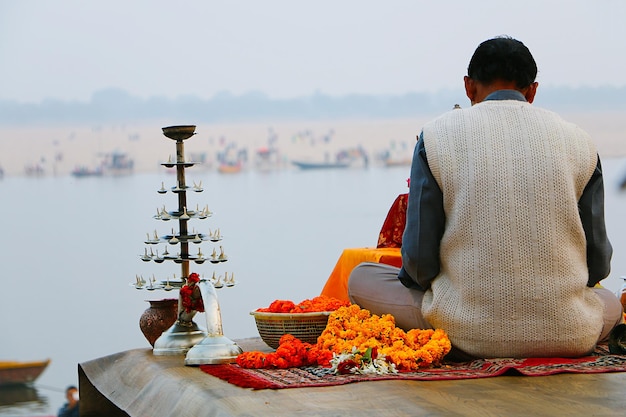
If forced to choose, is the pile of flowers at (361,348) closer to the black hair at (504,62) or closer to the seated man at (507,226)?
the seated man at (507,226)

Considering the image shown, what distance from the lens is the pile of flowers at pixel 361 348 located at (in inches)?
96.4

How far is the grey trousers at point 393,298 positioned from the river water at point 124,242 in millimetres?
3462

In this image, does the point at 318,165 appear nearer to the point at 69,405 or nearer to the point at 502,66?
the point at 69,405

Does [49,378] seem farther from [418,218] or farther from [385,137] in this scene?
[418,218]

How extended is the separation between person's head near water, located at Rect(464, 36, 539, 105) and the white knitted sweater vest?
0.13 metres

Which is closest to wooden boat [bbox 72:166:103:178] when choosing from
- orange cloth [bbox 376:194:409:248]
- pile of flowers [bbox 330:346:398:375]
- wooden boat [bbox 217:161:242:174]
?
wooden boat [bbox 217:161:242:174]

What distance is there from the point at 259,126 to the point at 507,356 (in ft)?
14.1

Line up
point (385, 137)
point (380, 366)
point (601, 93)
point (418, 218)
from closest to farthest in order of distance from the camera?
1. point (380, 366)
2. point (418, 218)
3. point (601, 93)
4. point (385, 137)

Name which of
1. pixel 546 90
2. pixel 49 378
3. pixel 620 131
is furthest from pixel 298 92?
pixel 49 378

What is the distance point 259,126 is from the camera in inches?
261

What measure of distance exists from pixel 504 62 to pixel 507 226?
1.59ft

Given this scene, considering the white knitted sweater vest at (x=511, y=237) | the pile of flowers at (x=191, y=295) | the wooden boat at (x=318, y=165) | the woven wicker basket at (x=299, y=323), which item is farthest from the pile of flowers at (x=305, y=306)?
the wooden boat at (x=318, y=165)

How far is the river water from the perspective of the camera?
6477 millimetres

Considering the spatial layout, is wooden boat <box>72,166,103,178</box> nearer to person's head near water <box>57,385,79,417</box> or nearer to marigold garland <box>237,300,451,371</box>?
person's head near water <box>57,385,79,417</box>
